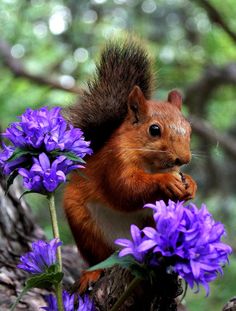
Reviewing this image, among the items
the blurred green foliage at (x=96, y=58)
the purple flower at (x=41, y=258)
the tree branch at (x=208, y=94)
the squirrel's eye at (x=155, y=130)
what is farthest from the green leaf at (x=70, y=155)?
the tree branch at (x=208, y=94)

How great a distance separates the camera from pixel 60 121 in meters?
1.01

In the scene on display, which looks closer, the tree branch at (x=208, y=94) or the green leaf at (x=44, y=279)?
the green leaf at (x=44, y=279)

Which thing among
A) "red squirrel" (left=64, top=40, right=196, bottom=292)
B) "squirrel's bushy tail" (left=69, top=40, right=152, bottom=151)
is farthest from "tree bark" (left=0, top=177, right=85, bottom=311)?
"squirrel's bushy tail" (left=69, top=40, right=152, bottom=151)

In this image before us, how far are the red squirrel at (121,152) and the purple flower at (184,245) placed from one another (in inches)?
14.6

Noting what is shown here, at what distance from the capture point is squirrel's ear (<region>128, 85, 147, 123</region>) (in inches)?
55.6

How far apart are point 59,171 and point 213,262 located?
10.7 inches

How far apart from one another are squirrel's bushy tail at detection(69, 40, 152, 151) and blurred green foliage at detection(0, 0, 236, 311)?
0.11 meters

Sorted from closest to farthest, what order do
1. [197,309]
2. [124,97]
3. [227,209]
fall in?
[124,97], [197,309], [227,209]

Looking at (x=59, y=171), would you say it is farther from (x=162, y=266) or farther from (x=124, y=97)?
(x=124, y=97)

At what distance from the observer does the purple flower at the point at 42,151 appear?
0.94m

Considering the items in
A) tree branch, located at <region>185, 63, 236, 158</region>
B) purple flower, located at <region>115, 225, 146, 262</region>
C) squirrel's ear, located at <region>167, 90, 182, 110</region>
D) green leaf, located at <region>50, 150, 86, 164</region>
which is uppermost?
green leaf, located at <region>50, 150, 86, 164</region>

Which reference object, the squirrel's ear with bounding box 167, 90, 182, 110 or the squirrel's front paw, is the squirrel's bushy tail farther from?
the squirrel's front paw

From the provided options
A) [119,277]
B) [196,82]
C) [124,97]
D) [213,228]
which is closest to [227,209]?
[196,82]

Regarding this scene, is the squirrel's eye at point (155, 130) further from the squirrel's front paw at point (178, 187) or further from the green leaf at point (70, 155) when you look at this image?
the green leaf at point (70, 155)
